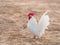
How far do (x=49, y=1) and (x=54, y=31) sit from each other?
1.53 metres

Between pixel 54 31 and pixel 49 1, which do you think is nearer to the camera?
pixel 54 31

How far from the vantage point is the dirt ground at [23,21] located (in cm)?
283

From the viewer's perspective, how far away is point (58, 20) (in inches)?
139

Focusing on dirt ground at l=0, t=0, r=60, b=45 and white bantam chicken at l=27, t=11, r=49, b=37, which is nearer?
white bantam chicken at l=27, t=11, r=49, b=37

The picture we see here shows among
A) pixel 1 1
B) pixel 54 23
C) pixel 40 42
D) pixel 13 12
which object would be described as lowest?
pixel 40 42

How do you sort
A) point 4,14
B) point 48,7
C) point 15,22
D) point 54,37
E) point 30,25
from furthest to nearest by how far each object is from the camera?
point 48,7, point 4,14, point 15,22, point 54,37, point 30,25

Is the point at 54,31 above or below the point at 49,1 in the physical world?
below

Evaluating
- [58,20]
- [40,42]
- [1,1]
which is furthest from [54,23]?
[1,1]

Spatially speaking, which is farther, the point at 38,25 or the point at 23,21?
the point at 23,21

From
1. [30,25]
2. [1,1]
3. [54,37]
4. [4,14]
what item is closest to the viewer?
[30,25]

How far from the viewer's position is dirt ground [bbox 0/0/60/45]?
283 cm

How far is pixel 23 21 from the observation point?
3.43m

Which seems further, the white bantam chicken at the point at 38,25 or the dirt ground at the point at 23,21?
the dirt ground at the point at 23,21

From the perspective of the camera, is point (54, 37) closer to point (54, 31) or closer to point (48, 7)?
point (54, 31)
